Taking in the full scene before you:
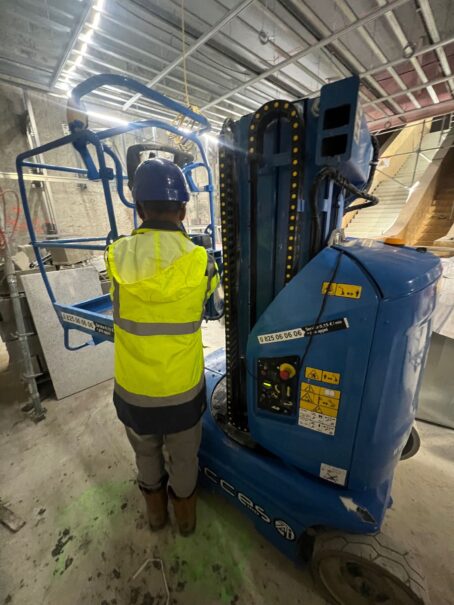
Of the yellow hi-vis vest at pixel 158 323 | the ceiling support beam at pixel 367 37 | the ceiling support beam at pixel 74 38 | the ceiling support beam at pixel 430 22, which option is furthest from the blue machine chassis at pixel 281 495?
the ceiling support beam at pixel 430 22

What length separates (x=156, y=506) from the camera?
172 centimetres

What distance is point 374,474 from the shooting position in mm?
1172

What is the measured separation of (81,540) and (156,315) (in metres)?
1.84

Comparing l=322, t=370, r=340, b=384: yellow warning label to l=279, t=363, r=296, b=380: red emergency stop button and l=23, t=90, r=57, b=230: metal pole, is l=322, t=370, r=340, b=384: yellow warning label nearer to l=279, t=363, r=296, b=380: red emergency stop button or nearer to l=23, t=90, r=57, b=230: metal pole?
l=279, t=363, r=296, b=380: red emergency stop button

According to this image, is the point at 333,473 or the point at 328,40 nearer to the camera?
the point at 333,473

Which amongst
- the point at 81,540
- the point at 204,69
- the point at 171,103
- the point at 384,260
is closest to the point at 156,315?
the point at 384,260

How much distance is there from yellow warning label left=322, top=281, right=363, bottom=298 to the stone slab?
333 centimetres

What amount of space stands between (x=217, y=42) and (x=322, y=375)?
4512 millimetres

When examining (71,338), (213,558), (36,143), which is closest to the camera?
(213,558)

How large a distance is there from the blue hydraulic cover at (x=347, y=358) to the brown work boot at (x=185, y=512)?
0.83 metres

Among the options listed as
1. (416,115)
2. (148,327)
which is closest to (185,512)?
(148,327)

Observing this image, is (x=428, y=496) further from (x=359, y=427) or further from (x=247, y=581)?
(x=359, y=427)

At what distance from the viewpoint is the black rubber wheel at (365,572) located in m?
1.14

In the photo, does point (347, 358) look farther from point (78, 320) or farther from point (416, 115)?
point (416, 115)
